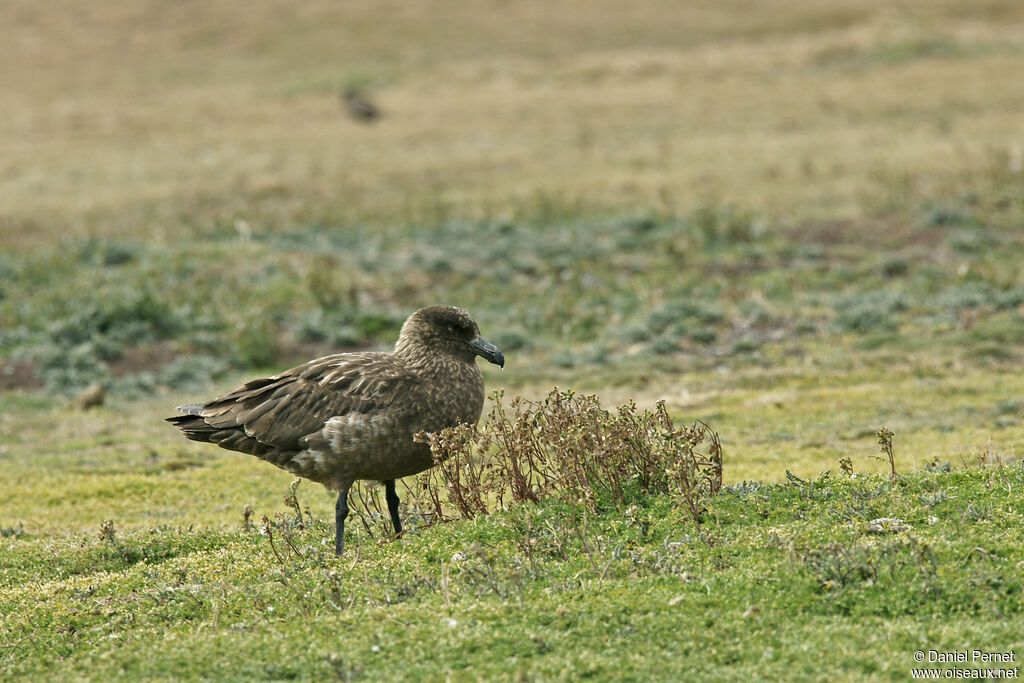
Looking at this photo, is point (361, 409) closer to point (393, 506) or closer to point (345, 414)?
point (345, 414)

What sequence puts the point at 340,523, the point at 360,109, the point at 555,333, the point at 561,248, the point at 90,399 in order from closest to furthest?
the point at 340,523
the point at 90,399
the point at 555,333
the point at 561,248
the point at 360,109

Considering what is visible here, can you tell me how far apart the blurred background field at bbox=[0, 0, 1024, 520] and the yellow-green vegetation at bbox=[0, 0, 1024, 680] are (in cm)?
10

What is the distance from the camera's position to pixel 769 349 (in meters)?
18.4

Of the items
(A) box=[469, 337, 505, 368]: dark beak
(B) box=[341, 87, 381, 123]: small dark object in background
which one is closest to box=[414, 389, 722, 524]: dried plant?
(A) box=[469, 337, 505, 368]: dark beak

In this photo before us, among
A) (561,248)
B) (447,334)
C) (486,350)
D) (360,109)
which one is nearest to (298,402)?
(447,334)

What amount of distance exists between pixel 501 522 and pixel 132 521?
197 inches

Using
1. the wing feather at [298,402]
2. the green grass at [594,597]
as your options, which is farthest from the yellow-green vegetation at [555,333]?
the wing feather at [298,402]

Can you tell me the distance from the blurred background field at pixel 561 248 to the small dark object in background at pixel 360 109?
750 mm

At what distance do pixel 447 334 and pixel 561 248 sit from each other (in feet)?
46.8

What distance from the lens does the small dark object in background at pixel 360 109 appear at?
4438cm

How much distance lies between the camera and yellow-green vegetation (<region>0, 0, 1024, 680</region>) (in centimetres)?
697

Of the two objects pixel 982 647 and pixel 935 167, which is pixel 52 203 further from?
pixel 982 647

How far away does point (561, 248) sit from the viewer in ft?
78.4

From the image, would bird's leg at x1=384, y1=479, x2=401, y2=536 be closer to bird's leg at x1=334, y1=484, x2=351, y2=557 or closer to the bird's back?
the bird's back
